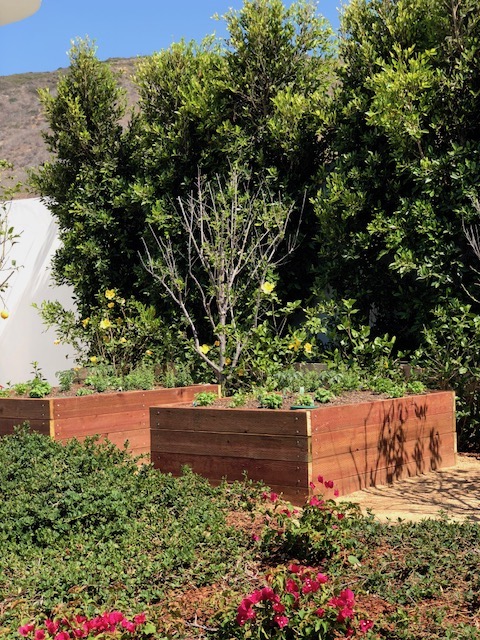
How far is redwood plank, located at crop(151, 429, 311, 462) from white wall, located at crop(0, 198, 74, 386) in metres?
7.00

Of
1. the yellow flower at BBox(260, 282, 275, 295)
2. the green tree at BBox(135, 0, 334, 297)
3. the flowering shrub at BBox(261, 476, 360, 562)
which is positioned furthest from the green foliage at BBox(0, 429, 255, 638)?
the green tree at BBox(135, 0, 334, 297)

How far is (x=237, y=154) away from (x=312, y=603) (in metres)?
6.53

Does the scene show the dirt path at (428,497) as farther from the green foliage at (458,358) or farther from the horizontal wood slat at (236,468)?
the green foliage at (458,358)

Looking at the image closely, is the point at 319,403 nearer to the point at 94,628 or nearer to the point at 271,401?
the point at 271,401

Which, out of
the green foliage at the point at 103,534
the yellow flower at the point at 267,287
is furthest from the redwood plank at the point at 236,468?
the yellow flower at the point at 267,287

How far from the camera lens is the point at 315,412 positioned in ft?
17.3

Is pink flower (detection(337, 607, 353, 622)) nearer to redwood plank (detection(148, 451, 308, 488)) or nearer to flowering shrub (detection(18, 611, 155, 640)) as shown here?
flowering shrub (detection(18, 611, 155, 640))

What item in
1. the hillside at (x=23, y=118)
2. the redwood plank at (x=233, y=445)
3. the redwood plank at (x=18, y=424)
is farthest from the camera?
the hillside at (x=23, y=118)

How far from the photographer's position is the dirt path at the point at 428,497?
16.1 ft

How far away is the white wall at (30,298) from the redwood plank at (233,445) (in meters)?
7.00

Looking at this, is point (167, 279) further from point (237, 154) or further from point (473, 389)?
point (473, 389)

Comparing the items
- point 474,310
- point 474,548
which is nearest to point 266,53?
point 474,310

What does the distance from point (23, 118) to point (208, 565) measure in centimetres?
3978

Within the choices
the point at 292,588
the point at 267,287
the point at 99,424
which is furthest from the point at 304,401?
the point at 292,588
